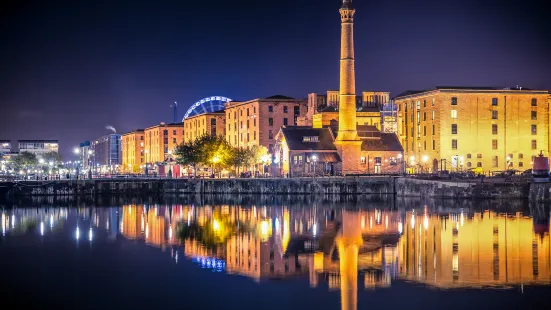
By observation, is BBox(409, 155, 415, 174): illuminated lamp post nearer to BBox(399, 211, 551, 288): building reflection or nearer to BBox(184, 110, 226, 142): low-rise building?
BBox(399, 211, 551, 288): building reflection

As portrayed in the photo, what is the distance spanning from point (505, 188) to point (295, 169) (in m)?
28.4

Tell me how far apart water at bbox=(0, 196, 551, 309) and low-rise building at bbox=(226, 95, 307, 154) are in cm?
4875

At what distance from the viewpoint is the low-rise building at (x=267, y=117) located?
111812 mm

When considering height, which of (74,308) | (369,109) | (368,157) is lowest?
(74,308)

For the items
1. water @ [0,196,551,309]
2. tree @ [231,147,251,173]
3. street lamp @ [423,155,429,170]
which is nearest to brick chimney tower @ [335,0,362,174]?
street lamp @ [423,155,429,170]

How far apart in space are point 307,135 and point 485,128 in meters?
22.9

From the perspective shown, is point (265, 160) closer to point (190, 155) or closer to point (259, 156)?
point (259, 156)

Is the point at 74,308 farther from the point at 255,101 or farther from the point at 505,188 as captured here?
the point at 255,101

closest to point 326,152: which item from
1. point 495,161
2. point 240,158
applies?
point 240,158

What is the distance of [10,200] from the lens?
83.9m

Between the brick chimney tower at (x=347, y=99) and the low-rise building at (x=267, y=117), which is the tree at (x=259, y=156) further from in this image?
the brick chimney tower at (x=347, y=99)

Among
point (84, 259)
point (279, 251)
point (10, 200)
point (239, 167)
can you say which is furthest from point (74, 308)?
point (239, 167)

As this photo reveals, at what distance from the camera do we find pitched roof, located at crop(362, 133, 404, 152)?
9175cm

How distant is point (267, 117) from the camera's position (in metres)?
112
